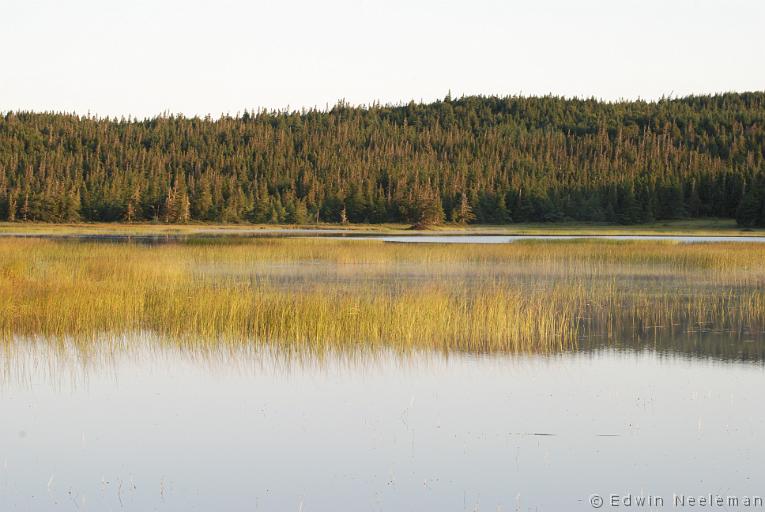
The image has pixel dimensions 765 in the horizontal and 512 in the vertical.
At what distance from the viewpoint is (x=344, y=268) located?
35438 millimetres

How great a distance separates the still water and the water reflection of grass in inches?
67.4

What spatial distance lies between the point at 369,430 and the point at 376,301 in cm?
1088

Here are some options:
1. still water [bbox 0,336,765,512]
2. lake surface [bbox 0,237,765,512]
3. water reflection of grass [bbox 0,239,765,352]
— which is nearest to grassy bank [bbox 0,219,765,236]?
water reflection of grass [bbox 0,239,765,352]

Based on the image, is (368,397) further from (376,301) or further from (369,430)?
(376,301)

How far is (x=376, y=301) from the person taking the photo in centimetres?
2205

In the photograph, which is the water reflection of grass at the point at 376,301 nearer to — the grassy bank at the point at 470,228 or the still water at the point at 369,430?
the still water at the point at 369,430

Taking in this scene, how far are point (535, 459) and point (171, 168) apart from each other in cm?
18021

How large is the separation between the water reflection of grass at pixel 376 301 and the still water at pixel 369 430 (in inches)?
67.4

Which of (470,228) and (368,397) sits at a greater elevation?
(368,397)

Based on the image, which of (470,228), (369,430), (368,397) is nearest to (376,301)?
(368,397)

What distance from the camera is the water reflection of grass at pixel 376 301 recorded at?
58.8ft

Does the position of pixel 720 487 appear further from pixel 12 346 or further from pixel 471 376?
pixel 12 346

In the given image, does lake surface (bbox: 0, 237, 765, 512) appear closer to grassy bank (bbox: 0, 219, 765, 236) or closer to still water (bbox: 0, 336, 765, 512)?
still water (bbox: 0, 336, 765, 512)

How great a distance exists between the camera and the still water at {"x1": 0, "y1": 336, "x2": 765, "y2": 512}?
9008 millimetres
